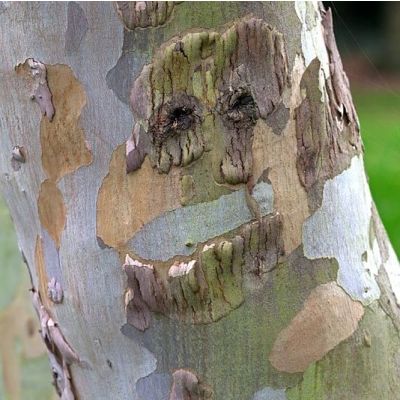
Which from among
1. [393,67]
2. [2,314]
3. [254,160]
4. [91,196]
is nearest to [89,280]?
[91,196]

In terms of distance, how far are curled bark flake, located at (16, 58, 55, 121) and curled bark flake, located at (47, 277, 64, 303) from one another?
145 mm

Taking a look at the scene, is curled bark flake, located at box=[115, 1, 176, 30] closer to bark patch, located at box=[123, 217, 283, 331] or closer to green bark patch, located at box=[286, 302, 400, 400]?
bark patch, located at box=[123, 217, 283, 331]

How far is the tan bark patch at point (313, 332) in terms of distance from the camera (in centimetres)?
62

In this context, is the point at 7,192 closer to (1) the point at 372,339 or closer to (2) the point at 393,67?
(1) the point at 372,339

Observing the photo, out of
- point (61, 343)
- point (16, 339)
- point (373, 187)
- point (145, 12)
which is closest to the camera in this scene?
point (145, 12)

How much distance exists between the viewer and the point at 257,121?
0.60 meters

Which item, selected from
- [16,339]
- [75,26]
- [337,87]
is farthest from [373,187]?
[75,26]

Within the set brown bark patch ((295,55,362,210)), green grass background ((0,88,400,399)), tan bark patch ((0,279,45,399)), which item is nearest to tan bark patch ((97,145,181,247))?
brown bark patch ((295,55,362,210))

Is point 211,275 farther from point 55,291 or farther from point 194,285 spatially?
point 55,291

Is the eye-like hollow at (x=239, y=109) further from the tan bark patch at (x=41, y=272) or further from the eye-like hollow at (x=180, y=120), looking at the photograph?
the tan bark patch at (x=41, y=272)

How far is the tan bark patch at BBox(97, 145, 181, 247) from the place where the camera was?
60 cm

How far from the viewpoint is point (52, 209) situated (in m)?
0.66

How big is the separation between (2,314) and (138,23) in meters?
1.12

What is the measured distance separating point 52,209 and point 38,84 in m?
0.11
